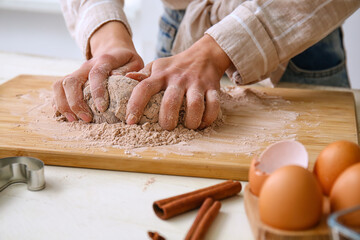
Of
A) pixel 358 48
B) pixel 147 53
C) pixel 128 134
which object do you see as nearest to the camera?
pixel 128 134

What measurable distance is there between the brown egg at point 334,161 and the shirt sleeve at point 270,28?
546 millimetres

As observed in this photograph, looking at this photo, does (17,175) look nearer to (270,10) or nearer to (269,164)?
(269,164)

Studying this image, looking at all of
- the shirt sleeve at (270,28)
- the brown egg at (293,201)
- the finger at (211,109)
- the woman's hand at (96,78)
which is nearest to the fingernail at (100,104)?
the woman's hand at (96,78)

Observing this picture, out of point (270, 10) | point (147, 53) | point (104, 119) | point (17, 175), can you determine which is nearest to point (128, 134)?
point (104, 119)

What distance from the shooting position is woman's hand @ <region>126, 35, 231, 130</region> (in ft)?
3.08

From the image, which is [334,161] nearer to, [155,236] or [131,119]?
[155,236]

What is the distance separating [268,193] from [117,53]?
0.75m

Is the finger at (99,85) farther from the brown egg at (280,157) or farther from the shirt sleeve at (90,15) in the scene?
the brown egg at (280,157)

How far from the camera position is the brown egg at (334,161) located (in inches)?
22.4

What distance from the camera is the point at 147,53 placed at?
2.86 metres

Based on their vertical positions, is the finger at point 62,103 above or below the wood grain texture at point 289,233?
below

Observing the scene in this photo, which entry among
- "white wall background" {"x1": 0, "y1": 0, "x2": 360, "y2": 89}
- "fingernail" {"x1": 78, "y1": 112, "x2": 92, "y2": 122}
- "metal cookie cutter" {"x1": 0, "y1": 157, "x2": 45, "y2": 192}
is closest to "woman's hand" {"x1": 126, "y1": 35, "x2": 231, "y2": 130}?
"fingernail" {"x1": 78, "y1": 112, "x2": 92, "y2": 122}

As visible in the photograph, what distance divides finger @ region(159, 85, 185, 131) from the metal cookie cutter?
0.31 m

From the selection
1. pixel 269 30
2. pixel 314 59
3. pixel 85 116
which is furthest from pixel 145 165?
pixel 314 59
